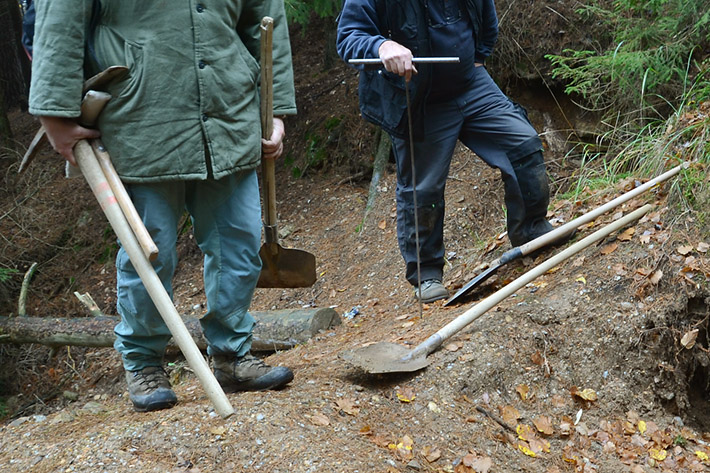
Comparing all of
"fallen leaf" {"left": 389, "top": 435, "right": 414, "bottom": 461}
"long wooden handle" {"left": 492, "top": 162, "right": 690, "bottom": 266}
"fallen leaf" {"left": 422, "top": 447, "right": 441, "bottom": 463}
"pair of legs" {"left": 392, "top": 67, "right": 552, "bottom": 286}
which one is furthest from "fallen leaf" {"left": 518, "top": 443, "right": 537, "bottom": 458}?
"pair of legs" {"left": 392, "top": 67, "right": 552, "bottom": 286}

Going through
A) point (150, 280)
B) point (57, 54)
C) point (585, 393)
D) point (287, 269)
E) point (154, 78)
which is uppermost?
point (57, 54)

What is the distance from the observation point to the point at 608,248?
14.5ft

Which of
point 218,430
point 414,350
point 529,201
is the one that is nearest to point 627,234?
point 529,201

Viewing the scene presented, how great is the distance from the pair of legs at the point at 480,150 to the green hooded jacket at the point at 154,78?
1692 millimetres

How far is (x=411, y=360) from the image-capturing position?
3508 mm

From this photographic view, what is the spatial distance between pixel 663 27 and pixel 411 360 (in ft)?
13.5

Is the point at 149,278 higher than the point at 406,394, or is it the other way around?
the point at 149,278

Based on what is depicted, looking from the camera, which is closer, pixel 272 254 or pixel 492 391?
pixel 492 391

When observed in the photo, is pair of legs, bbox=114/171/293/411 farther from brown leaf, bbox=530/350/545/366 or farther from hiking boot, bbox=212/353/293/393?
brown leaf, bbox=530/350/545/366

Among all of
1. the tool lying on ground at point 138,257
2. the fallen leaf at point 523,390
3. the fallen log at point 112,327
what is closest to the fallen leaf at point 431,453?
the fallen leaf at point 523,390

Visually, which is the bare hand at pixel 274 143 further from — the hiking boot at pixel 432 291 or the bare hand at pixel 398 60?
the hiking boot at pixel 432 291

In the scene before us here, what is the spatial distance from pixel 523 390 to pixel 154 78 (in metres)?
2.35

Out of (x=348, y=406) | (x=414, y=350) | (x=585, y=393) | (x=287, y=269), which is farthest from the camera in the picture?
(x=287, y=269)

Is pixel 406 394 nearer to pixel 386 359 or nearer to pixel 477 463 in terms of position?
pixel 386 359
